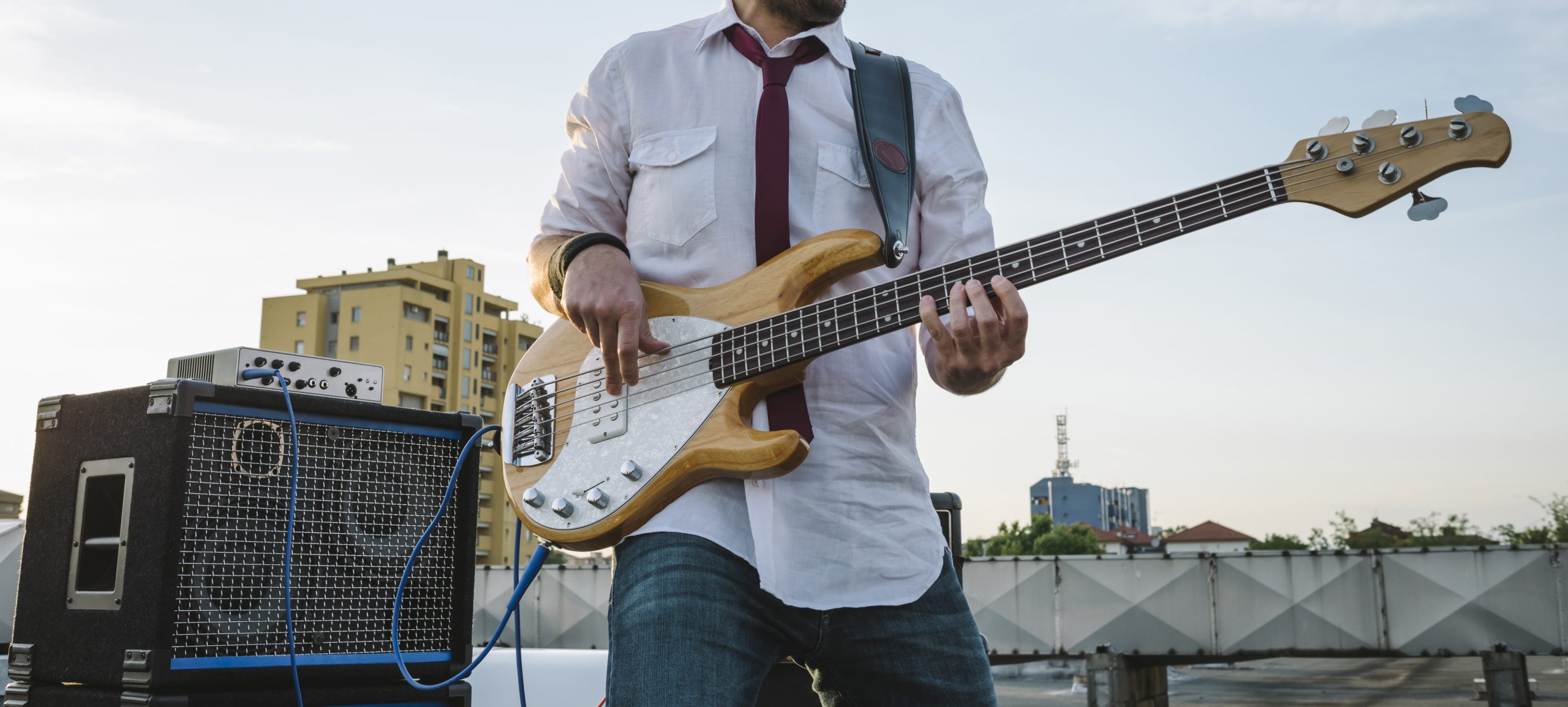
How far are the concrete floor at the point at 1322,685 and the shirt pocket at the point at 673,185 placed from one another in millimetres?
39005

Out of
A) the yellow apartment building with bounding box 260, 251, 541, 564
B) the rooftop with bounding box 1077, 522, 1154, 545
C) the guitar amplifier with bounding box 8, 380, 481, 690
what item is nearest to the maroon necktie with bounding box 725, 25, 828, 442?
the guitar amplifier with bounding box 8, 380, 481, 690

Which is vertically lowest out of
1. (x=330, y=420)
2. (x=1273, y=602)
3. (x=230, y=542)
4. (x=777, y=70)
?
(x=1273, y=602)

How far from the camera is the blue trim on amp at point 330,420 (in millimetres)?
2434

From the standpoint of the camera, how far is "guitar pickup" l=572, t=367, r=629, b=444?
2.00 metres

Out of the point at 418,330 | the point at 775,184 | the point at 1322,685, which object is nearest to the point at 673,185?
the point at 775,184

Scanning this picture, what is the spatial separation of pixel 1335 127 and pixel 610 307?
1.35 m

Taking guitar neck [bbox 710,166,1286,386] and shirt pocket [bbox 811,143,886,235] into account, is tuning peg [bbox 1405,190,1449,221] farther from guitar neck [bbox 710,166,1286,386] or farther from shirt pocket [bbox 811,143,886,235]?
shirt pocket [bbox 811,143,886,235]

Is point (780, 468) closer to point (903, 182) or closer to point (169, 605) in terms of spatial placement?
point (903, 182)

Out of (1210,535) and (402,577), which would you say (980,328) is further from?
(1210,535)

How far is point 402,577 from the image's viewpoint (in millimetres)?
2625

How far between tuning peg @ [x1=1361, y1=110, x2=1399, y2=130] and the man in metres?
0.69

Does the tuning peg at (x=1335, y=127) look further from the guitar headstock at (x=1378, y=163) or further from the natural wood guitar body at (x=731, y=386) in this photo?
the natural wood guitar body at (x=731, y=386)

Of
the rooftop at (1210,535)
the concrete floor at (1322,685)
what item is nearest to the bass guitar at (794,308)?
the concrete floor at (1322,685)

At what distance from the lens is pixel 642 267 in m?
2.10
